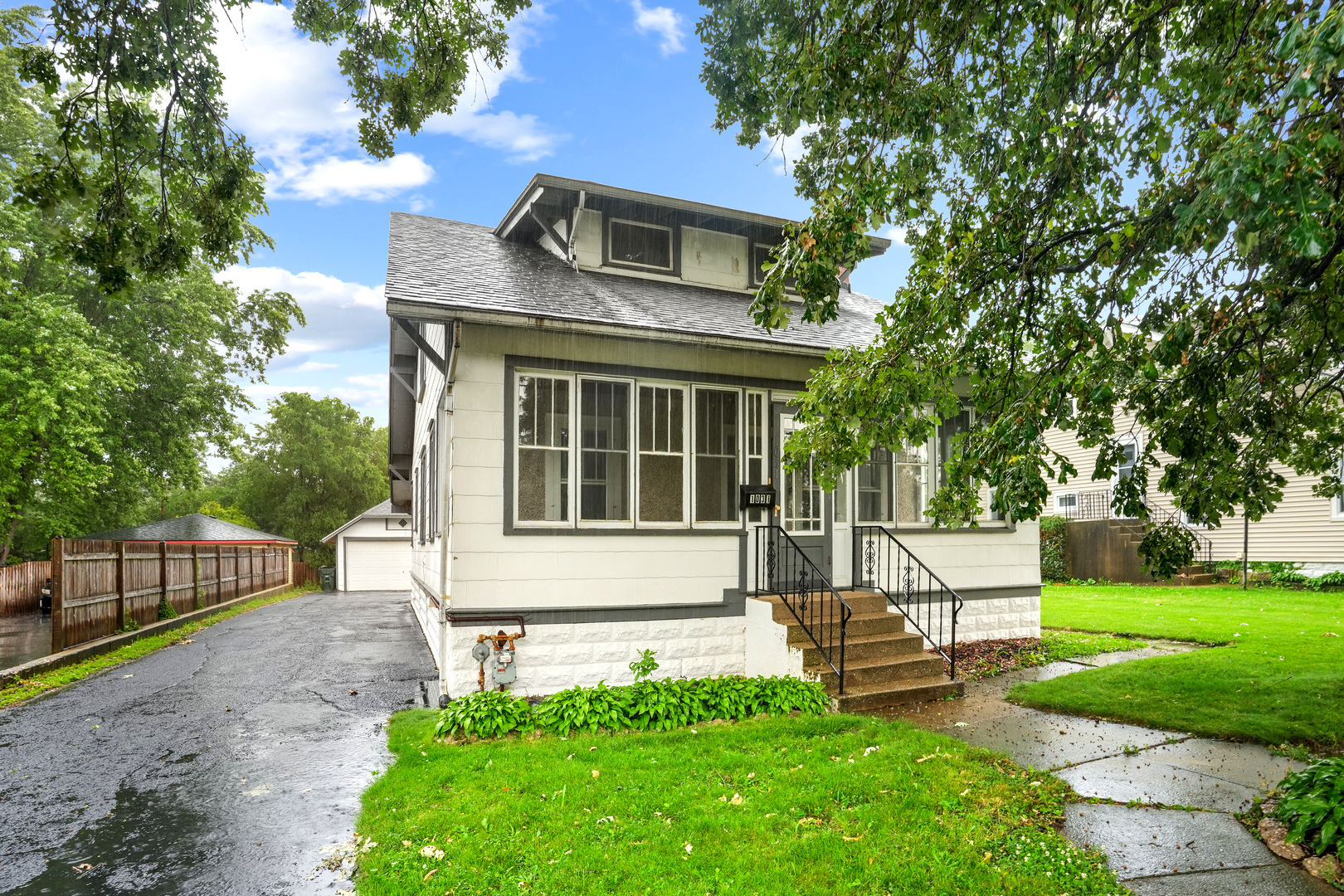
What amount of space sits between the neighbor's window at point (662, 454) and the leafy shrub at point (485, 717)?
257 cm

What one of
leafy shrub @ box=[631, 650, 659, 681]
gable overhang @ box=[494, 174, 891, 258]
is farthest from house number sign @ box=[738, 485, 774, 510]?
gable overhang @ box=[494, 174, 891, 258]

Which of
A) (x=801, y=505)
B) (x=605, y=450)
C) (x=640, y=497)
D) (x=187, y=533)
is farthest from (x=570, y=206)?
(x=187, y=533)

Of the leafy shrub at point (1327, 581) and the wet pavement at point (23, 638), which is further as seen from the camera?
the leafy shrub at point (1327, 581)

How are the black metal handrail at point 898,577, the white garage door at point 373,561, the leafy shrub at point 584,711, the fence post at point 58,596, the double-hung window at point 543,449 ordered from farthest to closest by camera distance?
the white garage door at point 373,561
the fence post at point 58,596
the black metal handrail at point 898,577
the double-hung window at point 543,449
the leafy shrub at point 584,711

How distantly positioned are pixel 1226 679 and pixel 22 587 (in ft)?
84.6

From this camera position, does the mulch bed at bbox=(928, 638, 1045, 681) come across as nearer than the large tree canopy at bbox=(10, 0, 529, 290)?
No

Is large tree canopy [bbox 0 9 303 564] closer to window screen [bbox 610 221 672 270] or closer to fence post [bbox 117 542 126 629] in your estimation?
fence post [bbox 117 542 126 629]

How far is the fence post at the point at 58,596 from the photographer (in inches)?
421

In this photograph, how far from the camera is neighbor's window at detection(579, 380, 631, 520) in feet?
27.3

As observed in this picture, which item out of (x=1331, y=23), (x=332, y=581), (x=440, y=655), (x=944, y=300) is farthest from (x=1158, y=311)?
(x=332, y=581)

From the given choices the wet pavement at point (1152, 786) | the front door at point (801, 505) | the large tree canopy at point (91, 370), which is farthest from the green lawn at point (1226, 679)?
the large tree canopy at point (91, 370)

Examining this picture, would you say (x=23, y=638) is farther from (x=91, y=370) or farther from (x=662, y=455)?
(x=662, y=455)

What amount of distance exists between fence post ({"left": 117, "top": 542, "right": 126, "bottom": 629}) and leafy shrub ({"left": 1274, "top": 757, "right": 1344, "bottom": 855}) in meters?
15.8

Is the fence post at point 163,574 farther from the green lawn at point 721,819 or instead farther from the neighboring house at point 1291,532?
the neighboring house at point 1291,532
